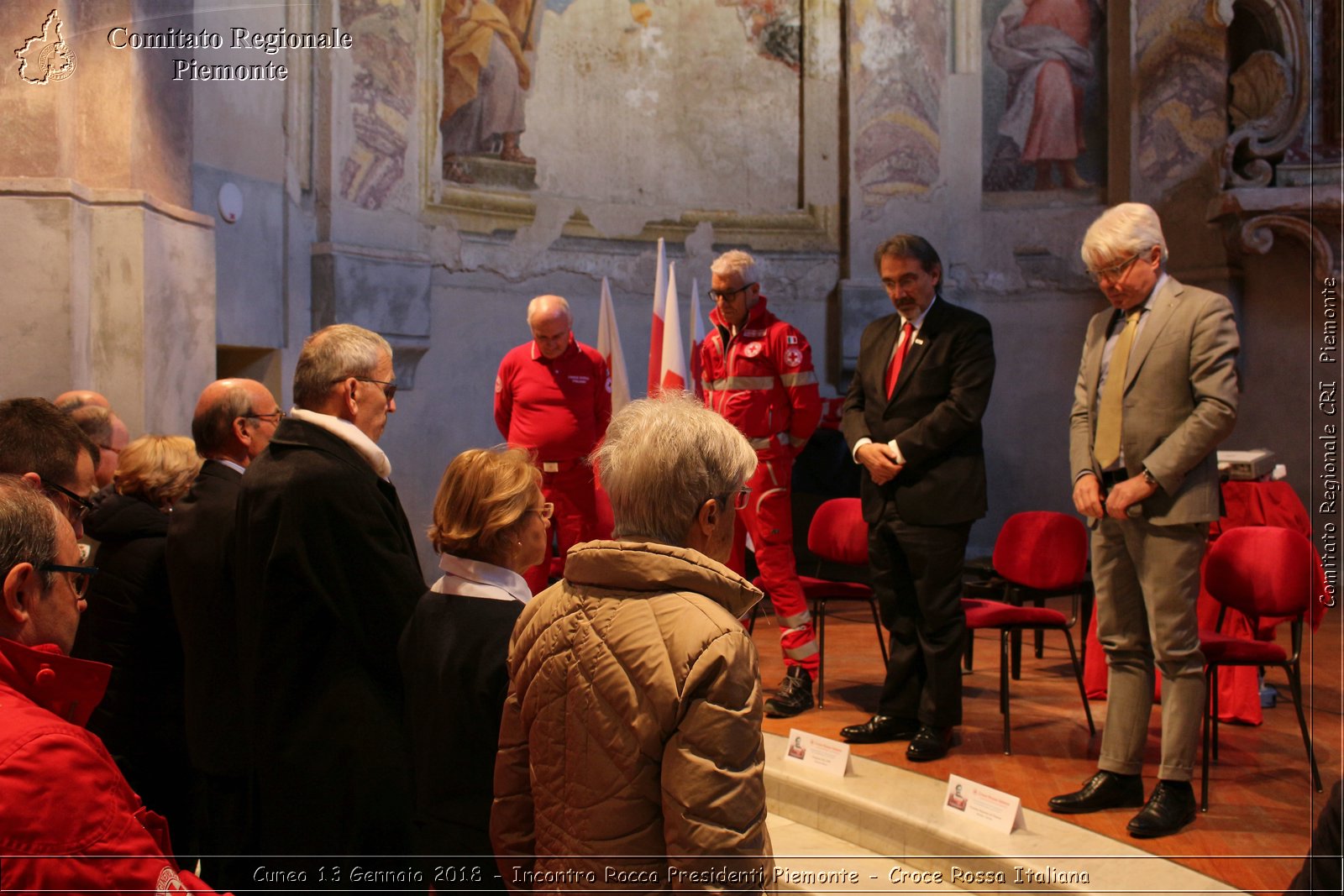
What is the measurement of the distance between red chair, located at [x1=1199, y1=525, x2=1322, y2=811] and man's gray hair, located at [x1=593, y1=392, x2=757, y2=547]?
250 cm

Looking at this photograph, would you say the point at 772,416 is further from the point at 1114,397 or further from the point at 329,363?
the point at 329,363

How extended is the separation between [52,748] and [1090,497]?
278cm

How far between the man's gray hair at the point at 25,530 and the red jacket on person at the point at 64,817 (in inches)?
5.9

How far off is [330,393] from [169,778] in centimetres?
116

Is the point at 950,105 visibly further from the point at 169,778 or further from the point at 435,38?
the point at 169,778

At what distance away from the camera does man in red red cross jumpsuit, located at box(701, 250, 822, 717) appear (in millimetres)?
4504

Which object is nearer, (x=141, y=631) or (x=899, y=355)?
(x=141, y=631)

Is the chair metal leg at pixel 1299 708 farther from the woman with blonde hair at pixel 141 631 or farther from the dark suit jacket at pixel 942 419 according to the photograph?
the woman with blonde hair at pixel 141 631

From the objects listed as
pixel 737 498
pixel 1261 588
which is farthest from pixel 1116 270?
pixel 737 498

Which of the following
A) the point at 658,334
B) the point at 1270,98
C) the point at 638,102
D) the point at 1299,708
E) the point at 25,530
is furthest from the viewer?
the point at 638,102

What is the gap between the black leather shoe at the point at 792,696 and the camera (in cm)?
446

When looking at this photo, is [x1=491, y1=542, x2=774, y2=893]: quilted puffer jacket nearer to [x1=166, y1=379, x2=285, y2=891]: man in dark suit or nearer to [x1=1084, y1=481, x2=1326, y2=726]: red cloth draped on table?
[x1=166, y1=379, x2=285, y2=891]: man in dark suit

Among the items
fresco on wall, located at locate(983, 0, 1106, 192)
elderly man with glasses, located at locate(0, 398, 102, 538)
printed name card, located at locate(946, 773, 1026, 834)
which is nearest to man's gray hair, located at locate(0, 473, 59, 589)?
elderly man with glasses, located at locate(0, 398, 102, 538)

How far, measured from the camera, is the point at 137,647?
2.81 metres
